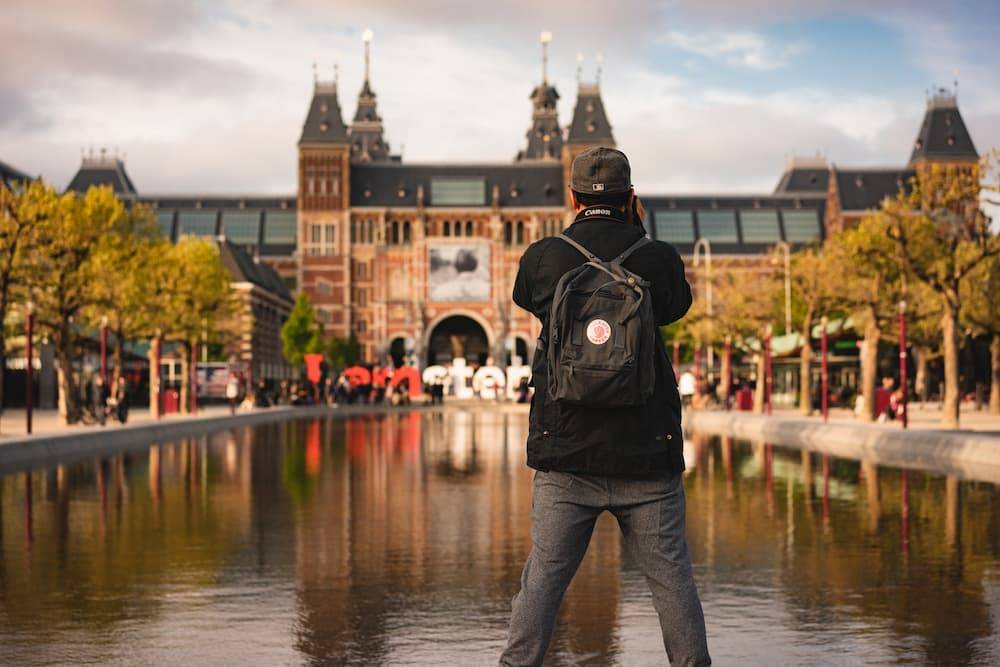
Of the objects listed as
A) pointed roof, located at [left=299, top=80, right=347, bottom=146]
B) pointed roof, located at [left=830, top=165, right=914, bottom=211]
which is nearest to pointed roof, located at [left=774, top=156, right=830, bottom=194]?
pointed roof, located at [left=830, top=165, right=914, bottom=211]

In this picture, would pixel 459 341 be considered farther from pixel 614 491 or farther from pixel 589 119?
pixel 614 491

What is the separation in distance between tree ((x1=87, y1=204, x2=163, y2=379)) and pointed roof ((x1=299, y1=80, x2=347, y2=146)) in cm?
7326

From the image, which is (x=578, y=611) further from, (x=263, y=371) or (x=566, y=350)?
(x=263, y=371)

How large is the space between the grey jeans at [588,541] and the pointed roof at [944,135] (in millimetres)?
116399

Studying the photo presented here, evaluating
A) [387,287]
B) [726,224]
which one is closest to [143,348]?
[387,287]

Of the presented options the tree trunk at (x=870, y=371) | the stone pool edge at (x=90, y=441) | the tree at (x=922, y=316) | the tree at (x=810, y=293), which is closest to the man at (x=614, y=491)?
the stone pool edge at (x=90, y=441)

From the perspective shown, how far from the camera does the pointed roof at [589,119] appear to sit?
415ft

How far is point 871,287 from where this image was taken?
40219 millimetres

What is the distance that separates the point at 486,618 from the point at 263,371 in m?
89.3

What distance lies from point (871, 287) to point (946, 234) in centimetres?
517

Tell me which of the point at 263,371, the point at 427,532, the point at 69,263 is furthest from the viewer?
the point at 263,371

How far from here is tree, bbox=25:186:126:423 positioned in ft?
120

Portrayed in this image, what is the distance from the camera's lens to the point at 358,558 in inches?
436

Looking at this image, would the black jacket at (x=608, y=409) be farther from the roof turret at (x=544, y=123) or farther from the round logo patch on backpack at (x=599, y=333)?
the roof turret at (x=544, y=123)
